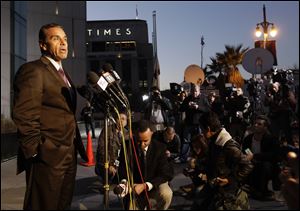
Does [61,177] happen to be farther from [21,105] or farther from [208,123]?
[208,123]

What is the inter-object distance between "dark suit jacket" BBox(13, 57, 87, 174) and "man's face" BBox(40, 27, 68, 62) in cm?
8

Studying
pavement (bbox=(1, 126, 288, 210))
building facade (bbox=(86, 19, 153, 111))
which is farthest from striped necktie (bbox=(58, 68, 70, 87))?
building facade (bbox=(86, 19, 153, 111))

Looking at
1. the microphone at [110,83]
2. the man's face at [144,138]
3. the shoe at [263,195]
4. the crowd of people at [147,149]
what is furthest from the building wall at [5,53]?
the microphone at [110,83]

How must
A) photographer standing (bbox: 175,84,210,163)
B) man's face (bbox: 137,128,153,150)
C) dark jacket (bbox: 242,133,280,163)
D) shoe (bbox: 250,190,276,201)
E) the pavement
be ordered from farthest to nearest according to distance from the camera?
photographer standing (bbox: 175,84,210,163) → dark jacket (bbox: 242,133,280,163) → shoe (bbox: 250,190,276,201) → the pavement → man's face (bbox: 137,128,153,150)

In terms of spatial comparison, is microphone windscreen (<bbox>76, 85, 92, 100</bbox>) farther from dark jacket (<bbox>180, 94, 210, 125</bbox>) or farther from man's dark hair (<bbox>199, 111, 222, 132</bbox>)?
dark jacket (<bbox>180, 94, 210, 125</bbox>)

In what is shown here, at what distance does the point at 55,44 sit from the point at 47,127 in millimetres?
574

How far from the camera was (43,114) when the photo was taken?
2.67 m

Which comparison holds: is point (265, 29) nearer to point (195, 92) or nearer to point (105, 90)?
point (195, 92)

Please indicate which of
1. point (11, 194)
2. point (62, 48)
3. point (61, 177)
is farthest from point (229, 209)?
point (11, 194)

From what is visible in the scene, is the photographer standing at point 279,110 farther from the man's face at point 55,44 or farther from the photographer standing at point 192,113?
the man's face at point 55,44

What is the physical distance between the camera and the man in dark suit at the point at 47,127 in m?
2.56

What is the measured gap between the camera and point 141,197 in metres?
4.13

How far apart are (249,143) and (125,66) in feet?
159

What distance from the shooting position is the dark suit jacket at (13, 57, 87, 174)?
2541mm
